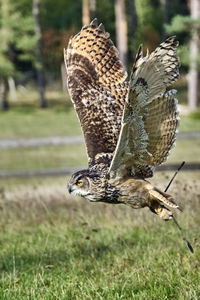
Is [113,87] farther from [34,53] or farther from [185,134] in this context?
[34,53]

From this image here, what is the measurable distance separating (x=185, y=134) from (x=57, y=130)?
1567 centimetres

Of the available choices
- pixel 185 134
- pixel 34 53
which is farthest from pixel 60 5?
pixel 185 134

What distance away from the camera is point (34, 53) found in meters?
37.0

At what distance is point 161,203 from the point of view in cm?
464

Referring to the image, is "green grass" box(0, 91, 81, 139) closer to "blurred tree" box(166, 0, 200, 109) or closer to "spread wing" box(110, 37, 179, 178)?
"blurred tree" box(166, 0, 200, 109)

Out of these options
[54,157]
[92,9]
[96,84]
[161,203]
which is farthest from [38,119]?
[161,203]

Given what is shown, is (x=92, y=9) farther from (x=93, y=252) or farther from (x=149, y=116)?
(x=149, y=116)

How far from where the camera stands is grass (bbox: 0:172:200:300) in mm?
4742

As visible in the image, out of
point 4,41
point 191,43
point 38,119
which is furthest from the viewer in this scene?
point 4,41

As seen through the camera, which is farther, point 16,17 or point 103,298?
point 16,17

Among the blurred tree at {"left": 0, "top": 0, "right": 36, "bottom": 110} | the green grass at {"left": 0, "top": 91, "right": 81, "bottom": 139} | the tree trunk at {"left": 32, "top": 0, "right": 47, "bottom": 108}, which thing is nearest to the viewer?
the green grass at {"left": 0, "top": 91, "right": 81, "bottom": 139}

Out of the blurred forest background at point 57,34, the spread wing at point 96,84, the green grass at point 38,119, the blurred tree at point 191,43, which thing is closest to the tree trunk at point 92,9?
the blurred forest background at point 57,34

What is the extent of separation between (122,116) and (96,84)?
1460 millimetres

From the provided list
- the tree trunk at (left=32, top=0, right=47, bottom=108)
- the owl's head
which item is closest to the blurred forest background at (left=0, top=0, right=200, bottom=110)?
the tree trunk at (left=32, top=0, right=47, bottom=108)
